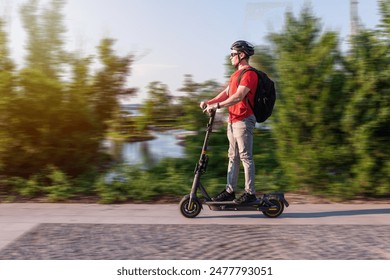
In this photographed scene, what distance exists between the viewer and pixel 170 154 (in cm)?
848

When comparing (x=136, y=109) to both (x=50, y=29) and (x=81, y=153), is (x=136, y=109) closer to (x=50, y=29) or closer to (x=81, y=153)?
(x=81, y=153)

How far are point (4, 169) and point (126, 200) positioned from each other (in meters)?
1.80

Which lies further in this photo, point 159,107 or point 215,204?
point 159,107

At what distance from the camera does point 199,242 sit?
5.11m

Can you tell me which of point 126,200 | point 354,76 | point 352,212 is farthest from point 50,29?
point 352,212

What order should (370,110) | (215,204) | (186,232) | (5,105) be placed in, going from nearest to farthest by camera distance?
1. (186,232)
2. (215,204)
3. (370,110)
4. (5,105)

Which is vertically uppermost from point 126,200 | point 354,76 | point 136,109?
point 354,76

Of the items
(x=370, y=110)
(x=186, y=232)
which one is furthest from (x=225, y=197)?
(x=370, y=110)

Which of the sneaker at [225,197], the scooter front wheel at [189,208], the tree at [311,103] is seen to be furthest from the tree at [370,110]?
Result: the scooter front wheel at [189,208]

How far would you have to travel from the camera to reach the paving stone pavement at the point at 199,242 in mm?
4719

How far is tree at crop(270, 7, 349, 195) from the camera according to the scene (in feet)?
22.9

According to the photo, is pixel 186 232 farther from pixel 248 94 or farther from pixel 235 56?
pixel 235 56

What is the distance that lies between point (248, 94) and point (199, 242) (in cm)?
187

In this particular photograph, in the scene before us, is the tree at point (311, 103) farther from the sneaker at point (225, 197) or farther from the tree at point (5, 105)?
the tree at point (5, 105)
